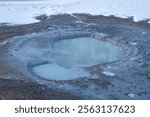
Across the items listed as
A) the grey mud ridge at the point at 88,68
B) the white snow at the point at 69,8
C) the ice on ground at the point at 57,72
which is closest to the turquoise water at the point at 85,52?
the grey mud ridge at the point at 88,68

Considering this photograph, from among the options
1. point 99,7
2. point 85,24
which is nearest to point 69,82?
point 85,24

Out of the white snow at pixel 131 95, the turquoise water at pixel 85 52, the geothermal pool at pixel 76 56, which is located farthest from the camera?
the turquoise water at pixel 85 52

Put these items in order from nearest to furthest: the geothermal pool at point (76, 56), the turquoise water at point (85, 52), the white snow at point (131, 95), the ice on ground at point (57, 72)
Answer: the white snow at point (131, 95), the ice on ground at point (57, 72), the geothermal pool at point (76, 56), the turquoise water at point (85, 52)

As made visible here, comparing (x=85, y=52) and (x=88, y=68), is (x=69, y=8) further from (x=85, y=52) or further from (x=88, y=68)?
(x=88, y=68)

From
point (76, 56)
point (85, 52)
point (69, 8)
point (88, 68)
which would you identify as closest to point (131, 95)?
point (88, 68)

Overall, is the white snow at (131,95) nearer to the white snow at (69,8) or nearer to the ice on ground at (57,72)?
the ice on ground at (57,72)

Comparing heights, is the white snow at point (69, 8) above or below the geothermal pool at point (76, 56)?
above
